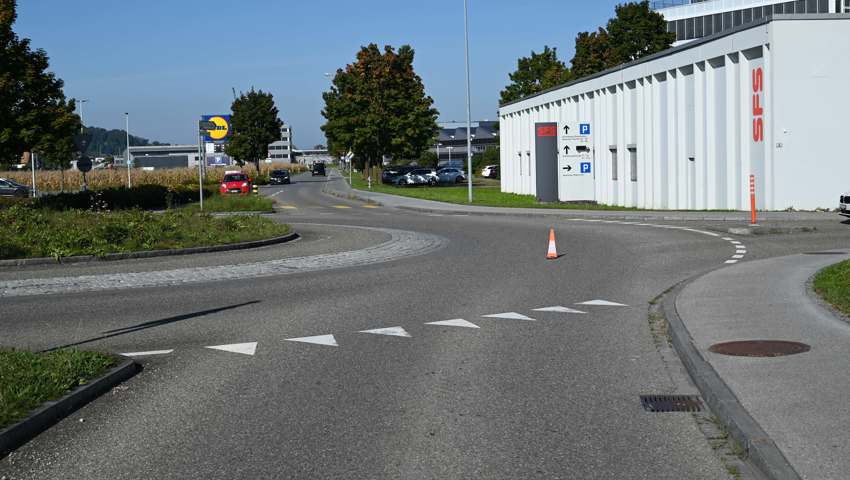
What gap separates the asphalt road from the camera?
608 centimetres

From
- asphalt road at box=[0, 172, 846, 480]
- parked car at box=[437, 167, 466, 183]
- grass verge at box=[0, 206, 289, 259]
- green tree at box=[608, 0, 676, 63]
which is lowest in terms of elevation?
asphalt road at box=[0, 172, 846, 480]

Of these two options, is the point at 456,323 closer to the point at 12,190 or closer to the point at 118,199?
the point at 118,199

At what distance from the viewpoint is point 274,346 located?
1021 cm

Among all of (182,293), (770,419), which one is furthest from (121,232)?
(770,419)

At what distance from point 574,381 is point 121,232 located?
15.9 m

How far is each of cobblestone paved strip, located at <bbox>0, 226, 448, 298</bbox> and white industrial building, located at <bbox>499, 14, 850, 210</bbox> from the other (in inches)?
468

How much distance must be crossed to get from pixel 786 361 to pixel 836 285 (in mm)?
4638

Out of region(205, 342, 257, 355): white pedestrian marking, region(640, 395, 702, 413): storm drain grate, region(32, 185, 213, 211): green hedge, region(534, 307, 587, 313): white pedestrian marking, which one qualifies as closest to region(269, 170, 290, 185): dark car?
region(32, 185, 213, 211): green hedge

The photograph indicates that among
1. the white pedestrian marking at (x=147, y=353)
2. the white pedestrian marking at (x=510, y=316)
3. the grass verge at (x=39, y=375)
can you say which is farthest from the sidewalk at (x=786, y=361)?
the white pedestrian marking at (x=147, y=353)

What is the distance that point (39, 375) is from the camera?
26.0 feet

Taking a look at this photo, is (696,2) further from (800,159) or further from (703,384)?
(703,384)

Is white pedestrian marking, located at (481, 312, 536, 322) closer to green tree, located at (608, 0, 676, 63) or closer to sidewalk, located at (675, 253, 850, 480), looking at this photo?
sidewalk, located at (675, 253, 850, 480)

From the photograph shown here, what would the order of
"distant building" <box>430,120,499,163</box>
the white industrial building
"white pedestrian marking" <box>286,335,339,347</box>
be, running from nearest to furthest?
1. "white pedestrian marking" <box>286,335,339,347</box>
2. the white industrial building
3. "distant building" <box>430,120,499,163</box>

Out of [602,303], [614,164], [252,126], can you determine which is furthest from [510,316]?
[252,126]
